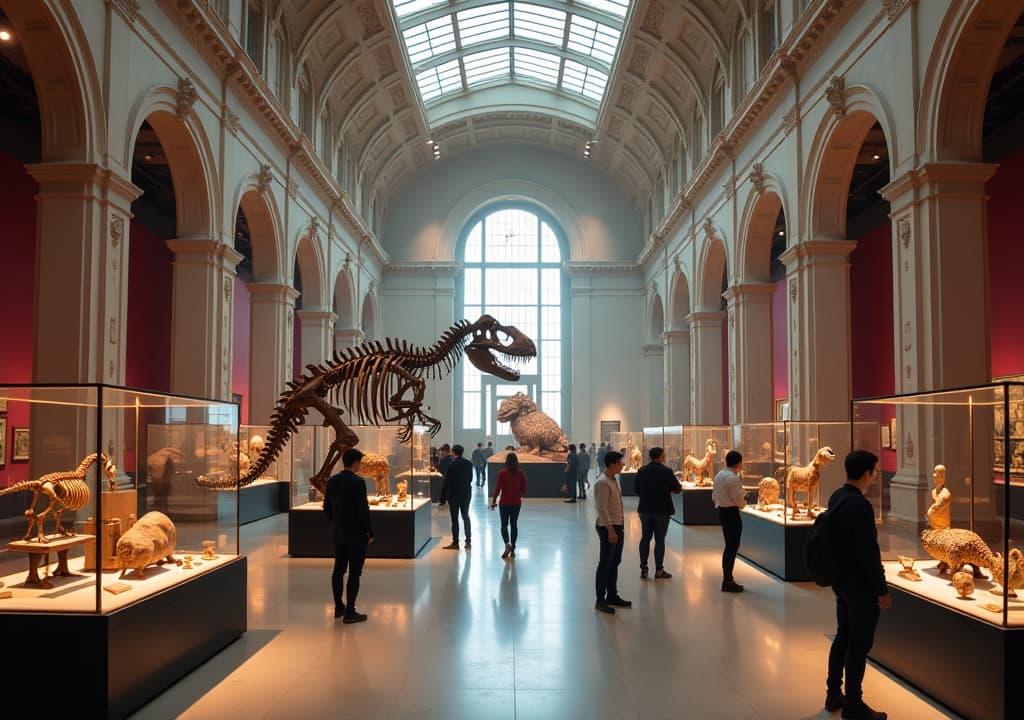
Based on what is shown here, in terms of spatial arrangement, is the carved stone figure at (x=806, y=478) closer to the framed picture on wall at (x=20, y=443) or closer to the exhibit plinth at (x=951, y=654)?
the exhibit plinth at (x=951, y=654)

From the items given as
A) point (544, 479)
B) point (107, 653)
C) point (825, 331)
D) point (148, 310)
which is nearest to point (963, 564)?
point (107, 653)

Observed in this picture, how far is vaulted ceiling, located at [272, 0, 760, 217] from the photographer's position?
20000mm

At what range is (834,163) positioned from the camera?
14.1 m

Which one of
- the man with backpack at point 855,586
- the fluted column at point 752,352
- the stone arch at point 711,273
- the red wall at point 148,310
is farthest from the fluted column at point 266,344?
the man with backpack at point 855,586

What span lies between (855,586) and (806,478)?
16.8ft

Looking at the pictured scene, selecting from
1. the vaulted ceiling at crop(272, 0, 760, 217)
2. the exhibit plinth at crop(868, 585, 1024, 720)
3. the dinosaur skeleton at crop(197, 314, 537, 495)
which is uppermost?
the vaulted ceiling at crop(272, 0, 760, 217)

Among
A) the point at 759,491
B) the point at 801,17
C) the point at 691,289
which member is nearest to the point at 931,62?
the point at 801,17

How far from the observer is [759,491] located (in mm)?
11164

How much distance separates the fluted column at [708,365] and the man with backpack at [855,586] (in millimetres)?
18008

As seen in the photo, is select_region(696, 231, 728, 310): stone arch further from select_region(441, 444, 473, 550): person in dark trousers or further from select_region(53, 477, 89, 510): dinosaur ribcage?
select_region(53, 477, 89, 510): dinosaur ribcage

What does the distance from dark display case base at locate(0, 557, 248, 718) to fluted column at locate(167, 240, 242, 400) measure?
931cm

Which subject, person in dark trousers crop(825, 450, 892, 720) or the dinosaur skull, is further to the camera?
the dinosaur skull

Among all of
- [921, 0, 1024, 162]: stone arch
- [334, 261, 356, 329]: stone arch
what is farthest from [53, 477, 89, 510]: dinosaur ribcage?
[334, 261, 356, 329]: stone arch

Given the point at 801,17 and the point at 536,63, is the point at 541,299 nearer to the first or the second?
the point at 536,63
